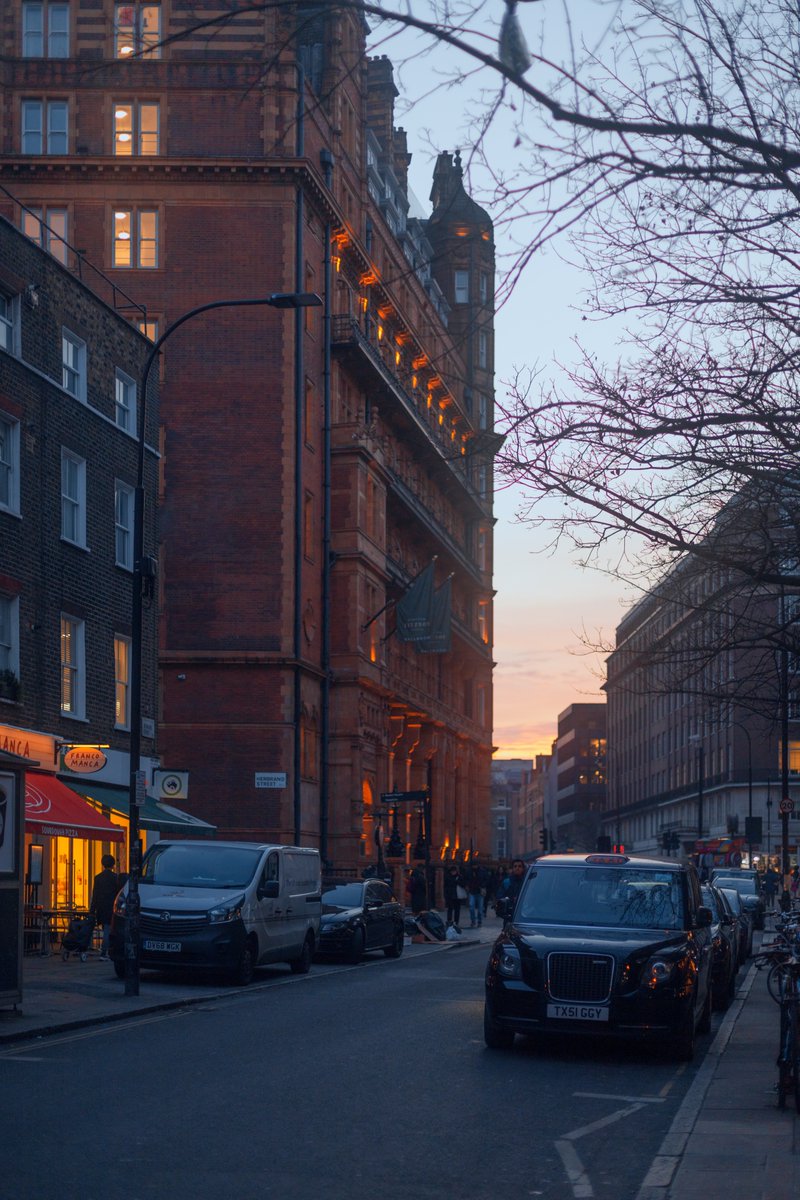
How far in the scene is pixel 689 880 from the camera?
16328mm

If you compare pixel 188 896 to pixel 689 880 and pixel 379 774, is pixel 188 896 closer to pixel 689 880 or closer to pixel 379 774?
pixel 689 880

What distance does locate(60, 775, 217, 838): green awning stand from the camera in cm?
3122

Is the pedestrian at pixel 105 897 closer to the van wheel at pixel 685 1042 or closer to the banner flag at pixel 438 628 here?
the van wheel at pixel 685 1042

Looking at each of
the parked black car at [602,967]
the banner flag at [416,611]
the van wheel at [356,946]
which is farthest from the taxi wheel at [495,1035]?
the banner flag at [416,611]

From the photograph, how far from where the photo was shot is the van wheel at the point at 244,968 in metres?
23.0

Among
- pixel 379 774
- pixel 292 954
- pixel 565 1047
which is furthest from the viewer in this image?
pixel 379 774

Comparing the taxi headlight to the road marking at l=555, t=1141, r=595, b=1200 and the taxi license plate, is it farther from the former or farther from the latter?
the road marking at l=555, t=1141, r=595, b=1200

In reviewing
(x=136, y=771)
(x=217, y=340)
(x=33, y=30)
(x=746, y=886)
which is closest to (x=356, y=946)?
(x=136, y=771)

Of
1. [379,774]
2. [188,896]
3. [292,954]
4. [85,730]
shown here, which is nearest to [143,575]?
[188,896]

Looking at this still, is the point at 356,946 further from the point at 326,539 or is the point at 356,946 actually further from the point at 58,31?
the point at 58,31

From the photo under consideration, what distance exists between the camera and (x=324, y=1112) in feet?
36.3

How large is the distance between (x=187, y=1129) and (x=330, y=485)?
1778 inches

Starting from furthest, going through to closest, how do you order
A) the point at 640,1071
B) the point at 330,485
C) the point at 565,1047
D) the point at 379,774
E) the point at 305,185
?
the point at 379,774, the point at 330,485, the point at 305,185, the point at 565,1047, the point at 640,1071

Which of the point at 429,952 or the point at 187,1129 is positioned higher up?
the point at 187,1129
